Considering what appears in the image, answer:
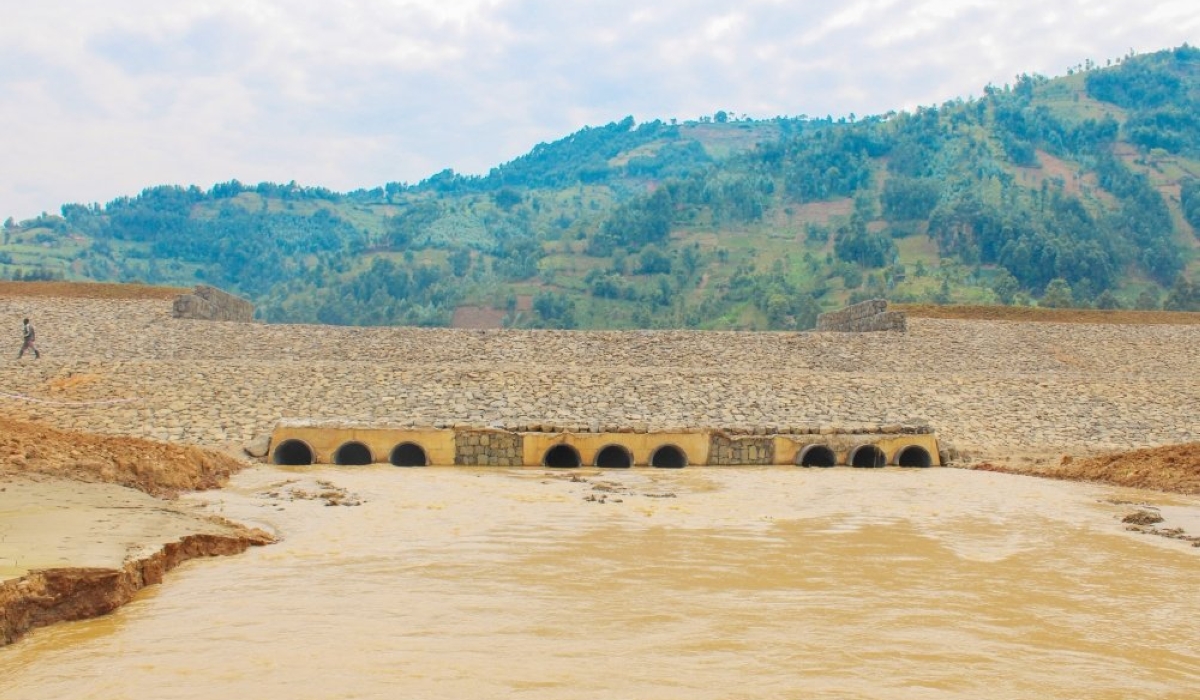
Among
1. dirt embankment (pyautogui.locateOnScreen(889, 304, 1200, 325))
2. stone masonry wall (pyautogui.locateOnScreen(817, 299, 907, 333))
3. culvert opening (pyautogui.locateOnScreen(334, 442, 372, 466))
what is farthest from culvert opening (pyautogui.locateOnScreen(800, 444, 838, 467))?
dirt embankment (pyautogui.locateOnScreen(889, 304, 1200, 325))

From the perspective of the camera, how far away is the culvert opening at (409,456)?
1952cm

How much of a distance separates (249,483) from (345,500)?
274 cm

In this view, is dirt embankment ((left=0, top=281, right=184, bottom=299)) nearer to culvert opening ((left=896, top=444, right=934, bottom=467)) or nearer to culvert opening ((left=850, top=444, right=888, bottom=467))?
culvert opening ((left=850, top=444, right=888, bottom=467))

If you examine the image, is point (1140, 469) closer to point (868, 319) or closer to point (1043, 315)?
point (868, 319)

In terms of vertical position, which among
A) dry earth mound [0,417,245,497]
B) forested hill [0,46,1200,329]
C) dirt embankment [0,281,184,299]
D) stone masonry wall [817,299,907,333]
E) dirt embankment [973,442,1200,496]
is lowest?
dirt embankment [973,442,1200,496]

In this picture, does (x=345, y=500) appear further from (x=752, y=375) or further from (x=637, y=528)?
(x=752, y=375)

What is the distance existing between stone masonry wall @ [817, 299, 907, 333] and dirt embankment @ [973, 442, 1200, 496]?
13.3 metres

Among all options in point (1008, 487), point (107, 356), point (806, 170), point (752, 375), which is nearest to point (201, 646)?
point (1008, 487)

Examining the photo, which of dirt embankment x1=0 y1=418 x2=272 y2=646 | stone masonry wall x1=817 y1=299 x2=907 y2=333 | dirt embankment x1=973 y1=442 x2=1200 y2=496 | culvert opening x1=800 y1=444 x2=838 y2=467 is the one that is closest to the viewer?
dirt embankment x1=0 y1=418 x2=272 y2=646

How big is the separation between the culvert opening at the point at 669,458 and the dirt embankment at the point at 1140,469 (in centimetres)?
634

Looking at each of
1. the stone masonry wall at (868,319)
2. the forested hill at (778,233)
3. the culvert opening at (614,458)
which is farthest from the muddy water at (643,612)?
the forested hill at (778,233)

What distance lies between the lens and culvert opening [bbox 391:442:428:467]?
64.0ft

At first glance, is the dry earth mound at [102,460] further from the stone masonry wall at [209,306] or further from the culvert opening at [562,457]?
the stone masonry wall at [209,306]

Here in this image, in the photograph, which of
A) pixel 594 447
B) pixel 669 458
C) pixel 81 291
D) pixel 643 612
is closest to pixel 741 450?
pixel 669 458
